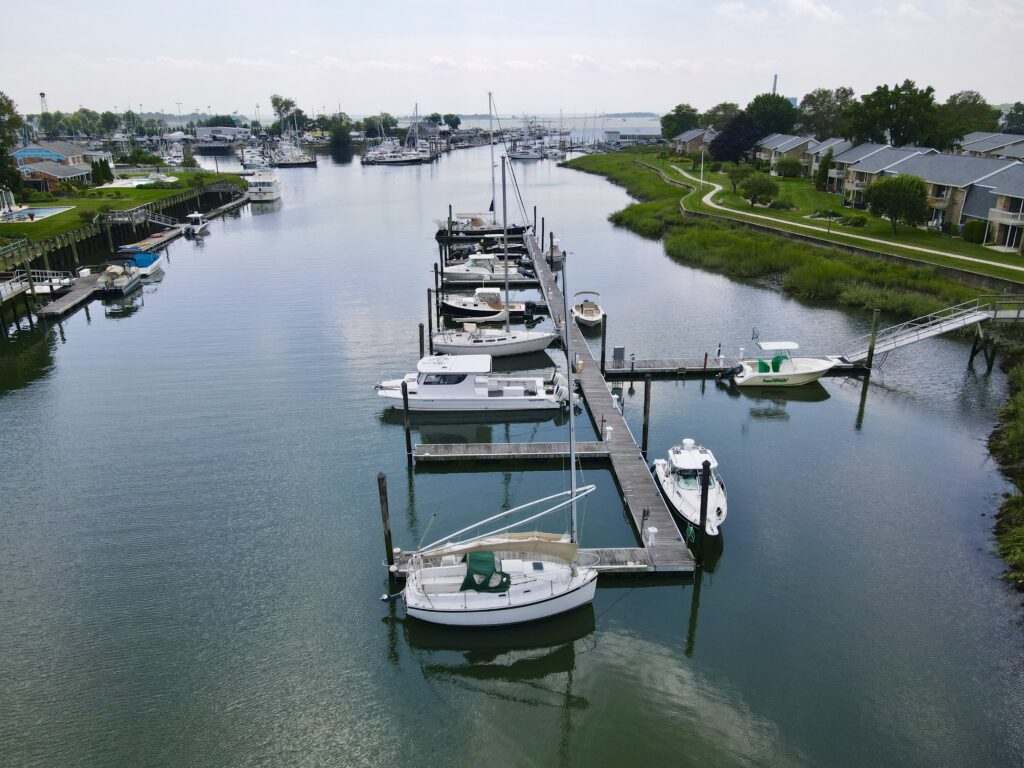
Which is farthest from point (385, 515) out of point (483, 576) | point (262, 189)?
point (262, 189)

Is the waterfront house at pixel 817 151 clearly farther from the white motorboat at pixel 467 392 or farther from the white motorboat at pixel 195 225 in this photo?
the white motorboat at pixel 195 225

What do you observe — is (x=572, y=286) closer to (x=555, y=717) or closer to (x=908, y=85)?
(x=555, y=717)

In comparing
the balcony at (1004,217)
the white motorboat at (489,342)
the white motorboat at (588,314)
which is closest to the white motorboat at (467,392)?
the white motorboat at (489,342)

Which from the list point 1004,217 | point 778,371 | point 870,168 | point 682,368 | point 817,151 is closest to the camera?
point 778,371

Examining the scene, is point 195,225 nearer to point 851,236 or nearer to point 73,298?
point 73,298

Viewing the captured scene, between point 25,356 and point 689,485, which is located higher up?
point 689,485

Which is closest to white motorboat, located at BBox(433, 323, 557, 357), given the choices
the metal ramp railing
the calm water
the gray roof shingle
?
the calm water

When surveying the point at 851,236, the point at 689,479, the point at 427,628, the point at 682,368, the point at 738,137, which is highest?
the point at 738,137

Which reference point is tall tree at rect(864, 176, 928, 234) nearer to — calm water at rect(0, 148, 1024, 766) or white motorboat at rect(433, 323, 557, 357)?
calm water at rect(0, 148, 1024, 766)

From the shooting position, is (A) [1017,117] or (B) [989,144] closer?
(B) [989,144]
